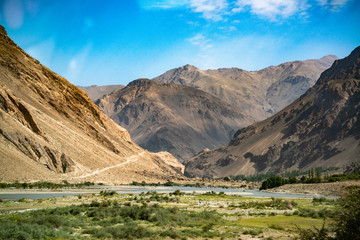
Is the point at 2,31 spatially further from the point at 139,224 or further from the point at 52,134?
the point at 139,224

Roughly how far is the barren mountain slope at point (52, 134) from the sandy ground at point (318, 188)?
139 feet

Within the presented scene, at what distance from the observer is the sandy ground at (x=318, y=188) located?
75.4 m

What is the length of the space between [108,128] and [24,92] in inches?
1597

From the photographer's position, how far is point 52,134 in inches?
3671

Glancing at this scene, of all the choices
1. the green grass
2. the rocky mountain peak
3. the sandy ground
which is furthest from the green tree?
the rocky mountain peak

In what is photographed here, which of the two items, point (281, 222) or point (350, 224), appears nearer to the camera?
point (350, 224)

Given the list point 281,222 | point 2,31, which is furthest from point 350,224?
point 2,31

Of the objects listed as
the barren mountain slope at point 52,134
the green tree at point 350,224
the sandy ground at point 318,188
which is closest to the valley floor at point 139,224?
the green tree at point 350,224

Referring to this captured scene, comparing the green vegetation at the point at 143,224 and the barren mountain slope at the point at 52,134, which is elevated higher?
the barren mountain slope at the point at 52,134

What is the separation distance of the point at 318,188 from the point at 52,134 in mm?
60643

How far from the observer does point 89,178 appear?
90.9 meters

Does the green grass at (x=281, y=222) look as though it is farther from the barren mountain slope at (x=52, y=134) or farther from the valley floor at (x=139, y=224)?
the barren mountain slope at (x=52, y=134)

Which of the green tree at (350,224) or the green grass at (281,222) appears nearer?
the green tree at (350,224)

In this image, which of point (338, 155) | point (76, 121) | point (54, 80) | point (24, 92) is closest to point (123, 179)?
point (76, 121)
